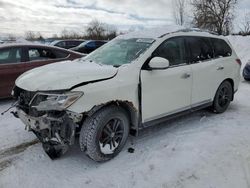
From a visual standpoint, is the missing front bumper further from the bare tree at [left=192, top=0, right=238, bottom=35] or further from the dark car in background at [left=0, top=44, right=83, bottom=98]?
the bare tree at [left=192, top=0, right=238, bottom=35]

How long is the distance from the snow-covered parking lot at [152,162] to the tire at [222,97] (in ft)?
2.13

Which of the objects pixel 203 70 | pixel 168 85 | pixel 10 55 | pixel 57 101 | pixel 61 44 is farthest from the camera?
pixel 61 44

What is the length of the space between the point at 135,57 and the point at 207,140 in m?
1.70

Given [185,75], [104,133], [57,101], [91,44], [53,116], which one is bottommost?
[104,133]

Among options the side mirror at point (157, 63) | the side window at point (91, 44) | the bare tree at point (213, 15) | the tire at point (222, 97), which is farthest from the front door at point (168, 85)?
the bare tree at point (213, 15)

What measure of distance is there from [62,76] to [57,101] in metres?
0.37

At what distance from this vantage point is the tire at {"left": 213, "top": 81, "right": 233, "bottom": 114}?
542 cm

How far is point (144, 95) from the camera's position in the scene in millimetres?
3869

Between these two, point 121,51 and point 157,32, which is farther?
point 157,32

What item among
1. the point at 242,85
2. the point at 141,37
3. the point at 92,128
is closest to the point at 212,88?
the point at 141,37

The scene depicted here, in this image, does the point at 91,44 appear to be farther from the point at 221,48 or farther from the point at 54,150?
the point at 54,150

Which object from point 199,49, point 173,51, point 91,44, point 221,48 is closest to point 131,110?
point 173,51

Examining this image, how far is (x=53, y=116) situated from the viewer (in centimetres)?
325

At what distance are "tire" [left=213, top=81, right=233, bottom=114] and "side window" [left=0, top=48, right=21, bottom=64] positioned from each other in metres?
4.61
